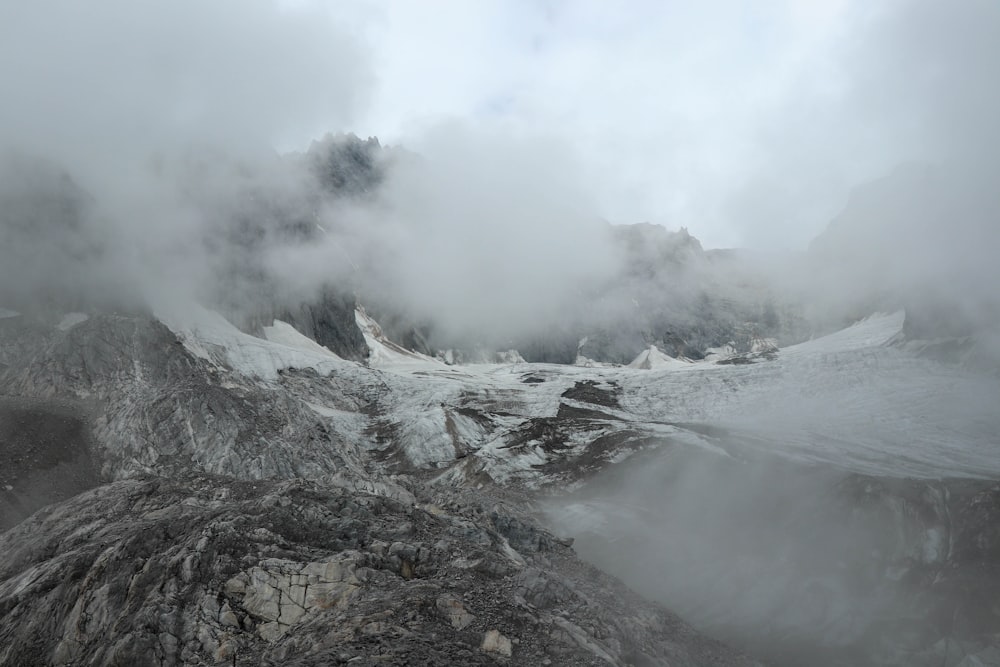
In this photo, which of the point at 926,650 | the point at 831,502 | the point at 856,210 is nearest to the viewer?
the point at 926,650

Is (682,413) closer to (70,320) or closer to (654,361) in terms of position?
(70,320)

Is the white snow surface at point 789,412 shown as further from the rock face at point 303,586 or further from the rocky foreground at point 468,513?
the rock face at point 303,586

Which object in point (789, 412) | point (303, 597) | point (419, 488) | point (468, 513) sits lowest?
point (789, 412)

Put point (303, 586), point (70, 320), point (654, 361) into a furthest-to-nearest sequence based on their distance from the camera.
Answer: point (654, 361)
point (70, 320)
point (303, 586)

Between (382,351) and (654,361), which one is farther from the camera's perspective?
(654,361)

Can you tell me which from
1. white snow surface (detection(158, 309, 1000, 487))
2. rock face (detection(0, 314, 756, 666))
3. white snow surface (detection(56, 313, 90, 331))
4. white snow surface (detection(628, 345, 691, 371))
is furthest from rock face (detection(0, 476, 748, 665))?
white snow surface (detection(628, 345, 691, 371))

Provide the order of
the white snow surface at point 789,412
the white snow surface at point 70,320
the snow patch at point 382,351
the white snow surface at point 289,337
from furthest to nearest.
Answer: the snow patch at point 382,351, the white snow surface at point 289,337, the white snow surface at point 70,320, the white snow surface at point 789,412

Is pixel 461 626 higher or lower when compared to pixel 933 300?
lower

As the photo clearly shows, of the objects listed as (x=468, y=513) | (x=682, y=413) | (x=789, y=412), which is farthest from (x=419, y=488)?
(x=789, y=412)

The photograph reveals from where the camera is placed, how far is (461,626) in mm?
17438

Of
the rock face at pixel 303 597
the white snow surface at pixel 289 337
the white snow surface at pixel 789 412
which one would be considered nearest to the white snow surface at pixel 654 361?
the white snow surface at pixel 789 412

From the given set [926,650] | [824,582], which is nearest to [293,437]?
[824,582]

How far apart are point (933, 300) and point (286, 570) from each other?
334ft

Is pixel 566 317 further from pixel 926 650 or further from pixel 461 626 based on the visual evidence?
pixel 461 626
